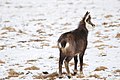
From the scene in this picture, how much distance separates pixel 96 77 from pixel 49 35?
1418 cm

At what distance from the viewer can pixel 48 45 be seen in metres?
20.5

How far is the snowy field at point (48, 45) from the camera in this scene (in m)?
12.7

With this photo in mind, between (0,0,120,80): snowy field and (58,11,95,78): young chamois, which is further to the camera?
(0,0,120,80): snowy field

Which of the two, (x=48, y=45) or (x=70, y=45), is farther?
(x=48, y=45)

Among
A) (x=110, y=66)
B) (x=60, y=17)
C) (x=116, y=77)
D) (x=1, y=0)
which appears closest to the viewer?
(x=116, y=77)

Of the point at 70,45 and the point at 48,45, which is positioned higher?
the point at 70,45

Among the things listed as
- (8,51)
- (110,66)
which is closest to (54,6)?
(8,51)

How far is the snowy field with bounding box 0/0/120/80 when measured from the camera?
12.7 m

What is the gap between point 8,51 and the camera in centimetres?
1862

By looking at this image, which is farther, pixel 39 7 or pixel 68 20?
pixel 39 7

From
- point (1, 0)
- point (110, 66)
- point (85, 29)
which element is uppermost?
point (1, 0)

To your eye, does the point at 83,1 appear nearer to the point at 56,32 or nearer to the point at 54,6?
the point at 54,6

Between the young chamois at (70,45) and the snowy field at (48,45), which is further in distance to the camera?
the snowy field at (48,45)

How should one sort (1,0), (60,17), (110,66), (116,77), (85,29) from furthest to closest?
1. (1,0)
2. (60,17)
3. (110,66)
4. (85,29)
5. (116,77)
